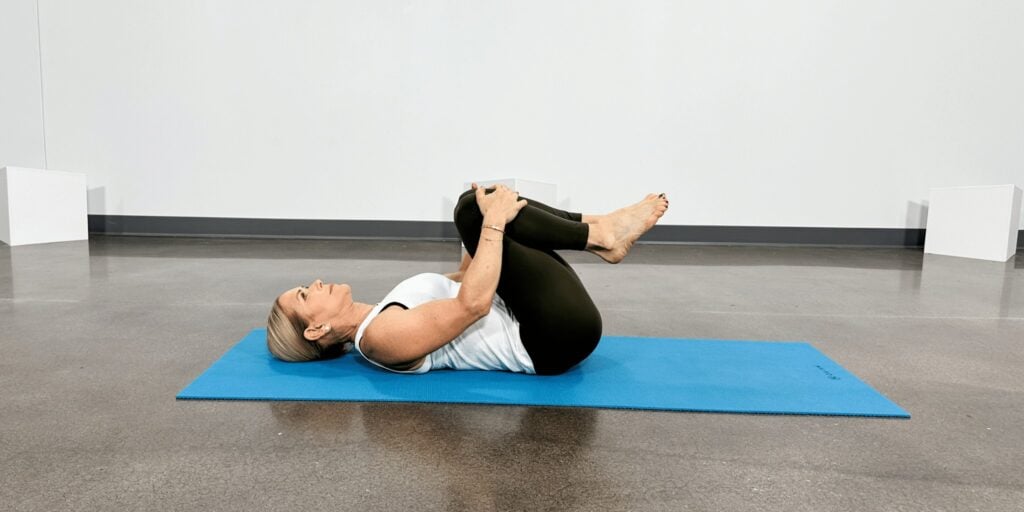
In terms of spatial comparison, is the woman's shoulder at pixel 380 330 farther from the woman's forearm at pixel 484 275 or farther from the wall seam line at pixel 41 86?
the wall seam line at pixel 41 86

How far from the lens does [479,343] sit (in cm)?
190

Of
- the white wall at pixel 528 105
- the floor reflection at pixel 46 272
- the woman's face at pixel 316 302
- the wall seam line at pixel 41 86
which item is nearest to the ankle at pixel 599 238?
the woman's face at pixel 316 302

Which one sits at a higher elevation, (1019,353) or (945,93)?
(945,93)

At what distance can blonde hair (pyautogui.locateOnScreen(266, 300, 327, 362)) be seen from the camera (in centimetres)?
193

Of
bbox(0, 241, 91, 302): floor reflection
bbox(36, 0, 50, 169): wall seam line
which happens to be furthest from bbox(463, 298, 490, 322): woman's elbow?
bbox(36, 0, 50, 169): wall seam line

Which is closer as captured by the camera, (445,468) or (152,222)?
(445,468)

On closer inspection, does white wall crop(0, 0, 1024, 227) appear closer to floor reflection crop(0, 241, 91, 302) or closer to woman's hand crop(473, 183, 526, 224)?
floor reflection crop(0, 241, 91, 302)

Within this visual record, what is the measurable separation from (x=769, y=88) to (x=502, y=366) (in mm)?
5474

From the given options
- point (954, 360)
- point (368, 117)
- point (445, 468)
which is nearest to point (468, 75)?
point (368, 117)

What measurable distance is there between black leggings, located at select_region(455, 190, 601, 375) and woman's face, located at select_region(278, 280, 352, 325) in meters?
0.45

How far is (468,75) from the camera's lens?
6.45 meters

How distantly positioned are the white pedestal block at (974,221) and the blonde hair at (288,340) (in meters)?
5.75

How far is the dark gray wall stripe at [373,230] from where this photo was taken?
645 cm

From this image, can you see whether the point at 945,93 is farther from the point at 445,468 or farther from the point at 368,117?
the point at 445,468
